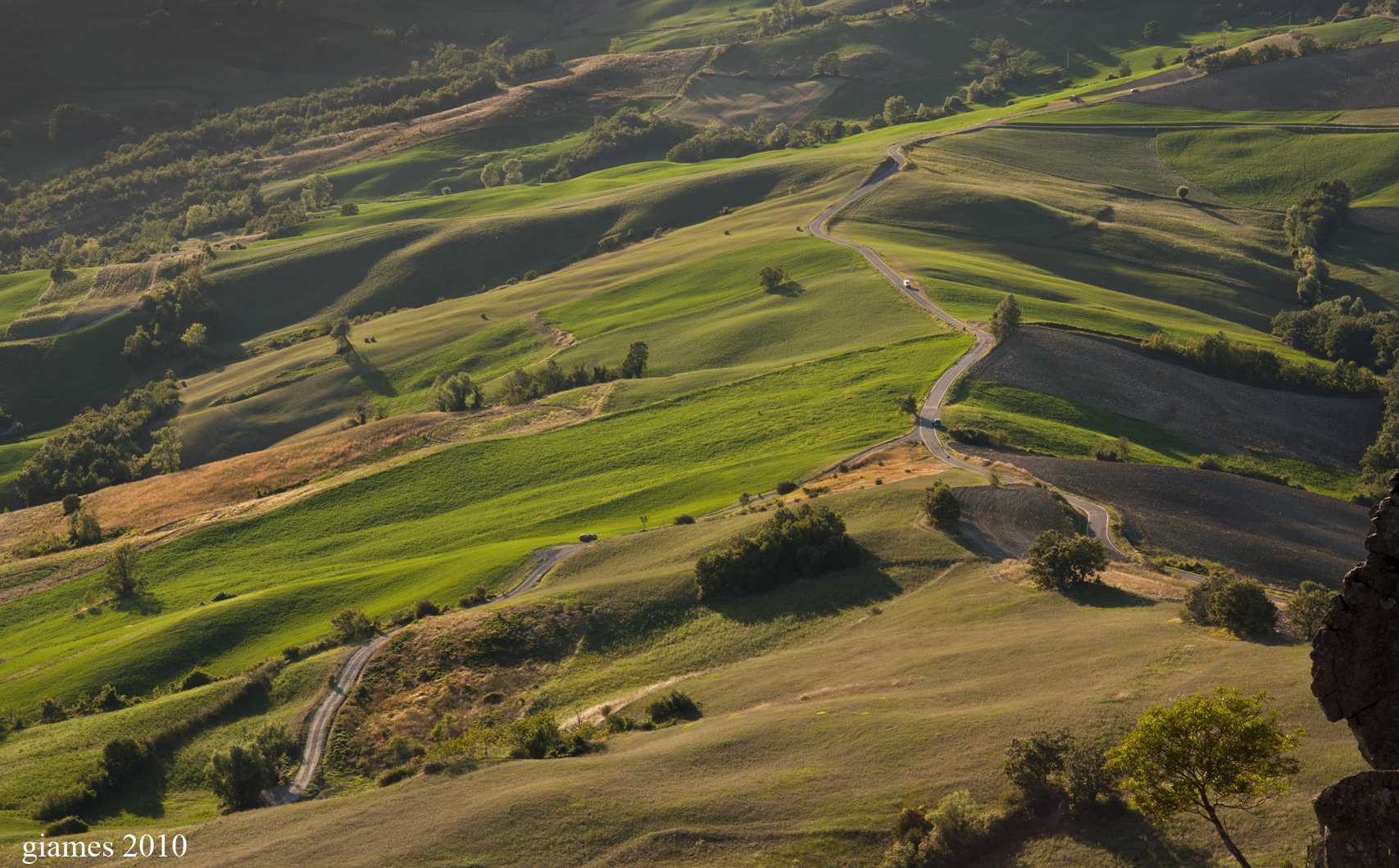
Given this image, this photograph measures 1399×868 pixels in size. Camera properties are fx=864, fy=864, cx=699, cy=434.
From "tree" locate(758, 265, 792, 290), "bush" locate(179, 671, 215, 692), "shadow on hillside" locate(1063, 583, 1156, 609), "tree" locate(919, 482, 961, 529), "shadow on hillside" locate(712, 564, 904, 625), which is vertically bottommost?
"bush" locate(179, 671, 215, 692)

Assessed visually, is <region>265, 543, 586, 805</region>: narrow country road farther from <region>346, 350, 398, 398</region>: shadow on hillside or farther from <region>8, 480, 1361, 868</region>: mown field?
<region>346, 350, 398, 398</region>: shadow on hillside

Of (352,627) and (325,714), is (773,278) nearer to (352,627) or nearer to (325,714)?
(352,627)

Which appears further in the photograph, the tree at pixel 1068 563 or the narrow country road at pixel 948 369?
the narrow country road at pixel 948 369

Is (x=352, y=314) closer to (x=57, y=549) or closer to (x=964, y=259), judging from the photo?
(x=57, y=549)

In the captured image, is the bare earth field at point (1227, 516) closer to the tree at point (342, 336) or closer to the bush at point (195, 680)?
the bush at point (195, 680)

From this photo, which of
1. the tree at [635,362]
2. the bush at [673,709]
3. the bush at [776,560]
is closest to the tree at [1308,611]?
the bush at [776,560]

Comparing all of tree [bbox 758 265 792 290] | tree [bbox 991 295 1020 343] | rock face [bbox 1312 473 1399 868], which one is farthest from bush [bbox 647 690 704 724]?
tree [bbox 758 265 792 290]
